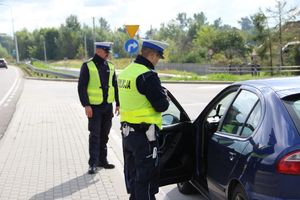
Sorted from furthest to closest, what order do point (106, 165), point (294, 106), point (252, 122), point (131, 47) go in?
point (131, 47) < point (106, 165) < point (252, 122) < point (294, 106)

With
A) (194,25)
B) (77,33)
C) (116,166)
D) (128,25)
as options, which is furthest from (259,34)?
(77,33)

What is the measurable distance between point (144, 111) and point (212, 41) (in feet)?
196

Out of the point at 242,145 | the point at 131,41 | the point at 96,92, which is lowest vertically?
the point at 242,145

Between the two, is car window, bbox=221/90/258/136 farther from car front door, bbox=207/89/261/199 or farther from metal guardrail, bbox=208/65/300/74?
metal guardrail, bbox=208/65/300/74

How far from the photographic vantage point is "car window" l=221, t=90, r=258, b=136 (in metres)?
3.76

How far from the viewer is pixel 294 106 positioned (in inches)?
128

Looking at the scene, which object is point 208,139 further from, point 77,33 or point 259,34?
point 77,33

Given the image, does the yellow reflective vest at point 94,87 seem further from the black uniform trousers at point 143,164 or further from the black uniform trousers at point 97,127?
the black uniform trousers at point 143,164

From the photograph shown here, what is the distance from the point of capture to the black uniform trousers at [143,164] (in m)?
4.05

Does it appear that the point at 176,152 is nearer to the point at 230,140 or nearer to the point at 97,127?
the point at 230,140

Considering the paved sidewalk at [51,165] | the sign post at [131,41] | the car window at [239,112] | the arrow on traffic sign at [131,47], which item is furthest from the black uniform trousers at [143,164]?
the arrow on traffic sign at [131,47]

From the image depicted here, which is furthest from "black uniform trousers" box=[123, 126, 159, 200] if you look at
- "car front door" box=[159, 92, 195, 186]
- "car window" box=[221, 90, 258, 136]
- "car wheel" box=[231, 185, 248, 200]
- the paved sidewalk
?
the paved sidewalk

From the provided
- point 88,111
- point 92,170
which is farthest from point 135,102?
point 92,170

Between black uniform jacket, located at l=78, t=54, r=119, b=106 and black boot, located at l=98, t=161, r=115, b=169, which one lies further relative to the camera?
black boot, located at l=98, t=161, r=115, b=169
